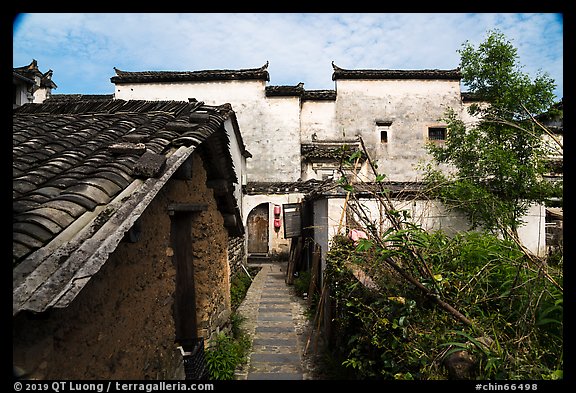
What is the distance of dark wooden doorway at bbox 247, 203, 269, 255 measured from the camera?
1738cm

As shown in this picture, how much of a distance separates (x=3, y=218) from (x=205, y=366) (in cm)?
373

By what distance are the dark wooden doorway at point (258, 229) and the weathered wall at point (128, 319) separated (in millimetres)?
12422

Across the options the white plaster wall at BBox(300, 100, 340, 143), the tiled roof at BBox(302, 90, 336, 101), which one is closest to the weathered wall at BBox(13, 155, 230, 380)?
the white plaster wall at BBox(300, 100, 340, 143)

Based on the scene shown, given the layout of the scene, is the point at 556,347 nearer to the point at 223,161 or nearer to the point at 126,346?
the point at 126,346

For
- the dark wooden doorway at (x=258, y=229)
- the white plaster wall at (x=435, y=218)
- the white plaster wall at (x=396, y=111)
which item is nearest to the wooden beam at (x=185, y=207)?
the white plaster wall at (x=435, y=218)

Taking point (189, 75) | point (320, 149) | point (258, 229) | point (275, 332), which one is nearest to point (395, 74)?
point (320, 149)

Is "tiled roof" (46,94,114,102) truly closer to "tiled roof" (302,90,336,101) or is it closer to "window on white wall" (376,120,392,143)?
"tiled roof" (302,90,336,101)

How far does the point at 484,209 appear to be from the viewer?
297 inches

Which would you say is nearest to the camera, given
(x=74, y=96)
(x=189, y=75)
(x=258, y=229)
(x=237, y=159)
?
(x=237, y=159)

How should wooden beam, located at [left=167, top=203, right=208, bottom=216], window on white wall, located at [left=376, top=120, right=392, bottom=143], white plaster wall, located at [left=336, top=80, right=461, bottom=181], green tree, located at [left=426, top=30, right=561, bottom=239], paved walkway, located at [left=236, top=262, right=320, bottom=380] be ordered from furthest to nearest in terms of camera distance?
window on white wall, located at [left=376, top=120, right=392, bottom=143]
white plaster wall, located at [left=336, top=80, right=461, bottom=181]
green tree, located at [left=426, top=30, right=561, bottom=239]
paved walkway, located at [left=236, top=262, right=320, bottom=380]
wooden beam, located at [left=167, top=203, right=208, bottom=216]

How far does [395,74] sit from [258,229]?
40.4 ft

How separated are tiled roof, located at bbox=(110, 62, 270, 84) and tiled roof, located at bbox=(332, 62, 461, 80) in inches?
176

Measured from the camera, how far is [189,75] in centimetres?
1911

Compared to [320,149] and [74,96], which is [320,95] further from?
[74,96]
